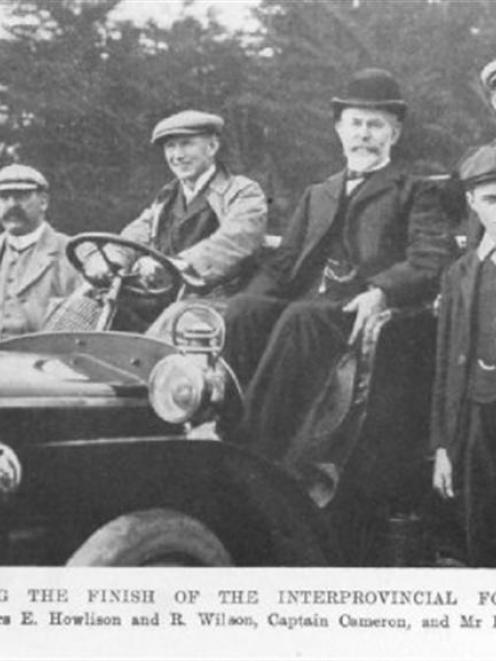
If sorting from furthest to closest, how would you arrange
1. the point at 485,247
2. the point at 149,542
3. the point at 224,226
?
the point at 224,226, the point at 485,247, the point at 149,542

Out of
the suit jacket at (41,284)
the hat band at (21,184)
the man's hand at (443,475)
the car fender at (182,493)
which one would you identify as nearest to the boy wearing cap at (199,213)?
the suit jacket at (41,284)

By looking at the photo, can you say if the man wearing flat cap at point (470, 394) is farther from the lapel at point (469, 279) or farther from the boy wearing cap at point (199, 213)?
the boy wearing cap at point (199, 213)

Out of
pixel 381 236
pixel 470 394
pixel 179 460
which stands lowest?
pixel 179 460

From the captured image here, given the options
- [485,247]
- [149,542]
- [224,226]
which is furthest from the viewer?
[224,226]

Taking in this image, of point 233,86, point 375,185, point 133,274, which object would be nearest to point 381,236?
point 375,185

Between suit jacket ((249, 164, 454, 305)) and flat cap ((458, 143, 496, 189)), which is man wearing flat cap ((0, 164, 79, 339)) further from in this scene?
flat cap ((458, 143, 496, 189))

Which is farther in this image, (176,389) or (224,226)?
(224,226)

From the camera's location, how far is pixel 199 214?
3738mm

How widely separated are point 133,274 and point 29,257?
39 centimetres

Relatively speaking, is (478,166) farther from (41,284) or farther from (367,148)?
(41,284)

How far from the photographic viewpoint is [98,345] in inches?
142

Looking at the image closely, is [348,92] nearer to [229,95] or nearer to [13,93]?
[229,95]
